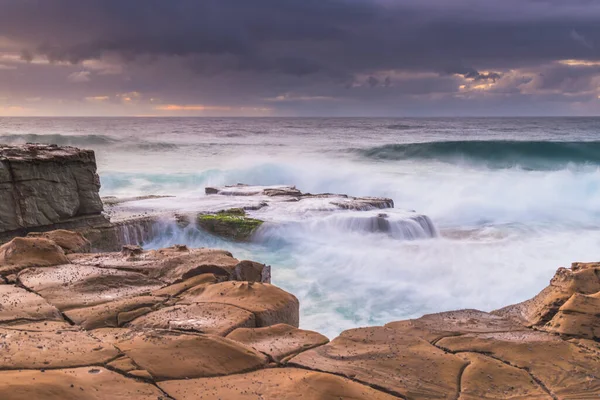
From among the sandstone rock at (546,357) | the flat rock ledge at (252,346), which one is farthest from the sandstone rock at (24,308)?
the sandstone rock at (546,357)

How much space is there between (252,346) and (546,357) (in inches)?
88.1

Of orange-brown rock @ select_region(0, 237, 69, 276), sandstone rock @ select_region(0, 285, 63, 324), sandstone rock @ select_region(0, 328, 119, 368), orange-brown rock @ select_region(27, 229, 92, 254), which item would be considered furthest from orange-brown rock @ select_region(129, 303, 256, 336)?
orange-brown rock @ select_region(27, 229, 92, 254)

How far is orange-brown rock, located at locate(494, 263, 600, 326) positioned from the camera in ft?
16.0

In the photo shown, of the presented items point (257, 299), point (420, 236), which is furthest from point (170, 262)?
point (420, 236)

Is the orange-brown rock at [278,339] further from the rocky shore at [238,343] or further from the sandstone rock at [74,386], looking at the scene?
the sandstone rock at [74,386]

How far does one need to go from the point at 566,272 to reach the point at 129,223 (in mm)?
9759

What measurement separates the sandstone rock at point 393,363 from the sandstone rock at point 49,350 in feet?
4.56

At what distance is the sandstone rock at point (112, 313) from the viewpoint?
15.3 feet

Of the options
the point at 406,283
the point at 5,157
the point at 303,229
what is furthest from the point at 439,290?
the point at 5,157

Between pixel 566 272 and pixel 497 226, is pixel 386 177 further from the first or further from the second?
pixel 566 272

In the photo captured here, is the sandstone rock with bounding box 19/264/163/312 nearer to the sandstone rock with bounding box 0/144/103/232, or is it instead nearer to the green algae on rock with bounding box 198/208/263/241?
the sandstone rock with bounding box 0/144/103/232

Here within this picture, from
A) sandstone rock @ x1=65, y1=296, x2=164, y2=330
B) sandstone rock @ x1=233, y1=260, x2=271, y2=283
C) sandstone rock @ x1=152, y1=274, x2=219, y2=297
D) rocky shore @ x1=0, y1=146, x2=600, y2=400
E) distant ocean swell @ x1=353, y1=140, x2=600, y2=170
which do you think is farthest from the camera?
distant ocean swell @ x1=353, y1=140, x2=600, y2=170

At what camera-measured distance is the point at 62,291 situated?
5391 mm

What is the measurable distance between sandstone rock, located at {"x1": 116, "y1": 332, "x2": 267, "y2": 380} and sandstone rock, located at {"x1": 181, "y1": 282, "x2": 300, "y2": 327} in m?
0.97
